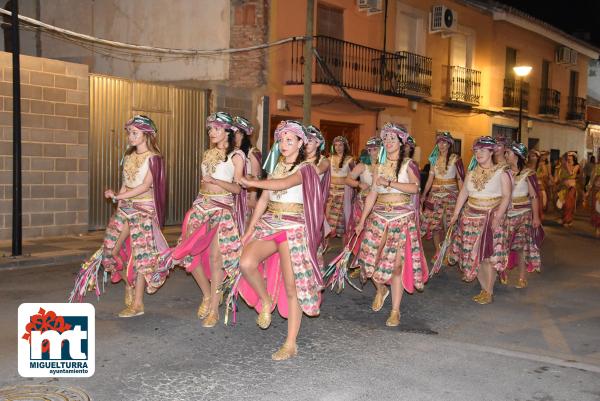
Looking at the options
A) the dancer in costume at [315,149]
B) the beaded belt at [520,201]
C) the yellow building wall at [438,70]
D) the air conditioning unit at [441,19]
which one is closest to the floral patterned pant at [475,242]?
the beaded belt at [520,201]

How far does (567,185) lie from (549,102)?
13.2 meters

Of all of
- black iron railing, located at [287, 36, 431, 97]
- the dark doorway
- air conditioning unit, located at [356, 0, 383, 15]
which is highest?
air conditioning unit, located at [356, 0, 383, 15]

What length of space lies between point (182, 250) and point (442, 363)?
2.46m

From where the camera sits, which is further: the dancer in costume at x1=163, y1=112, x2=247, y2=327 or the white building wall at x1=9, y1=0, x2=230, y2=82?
the white building wall at x1=9, y1=0, x2=230, y2=82

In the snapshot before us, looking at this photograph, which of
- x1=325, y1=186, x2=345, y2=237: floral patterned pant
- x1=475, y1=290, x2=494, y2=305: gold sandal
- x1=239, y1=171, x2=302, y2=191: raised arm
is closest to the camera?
x1=239, y1=171, x2=302, y2=191: raised arm

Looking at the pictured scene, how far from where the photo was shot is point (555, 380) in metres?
4.97

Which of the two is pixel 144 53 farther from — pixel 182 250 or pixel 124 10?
pixel 182 250

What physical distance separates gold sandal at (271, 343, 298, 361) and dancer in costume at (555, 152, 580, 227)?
12465 mm

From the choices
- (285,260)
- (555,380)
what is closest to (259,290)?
(285,260)

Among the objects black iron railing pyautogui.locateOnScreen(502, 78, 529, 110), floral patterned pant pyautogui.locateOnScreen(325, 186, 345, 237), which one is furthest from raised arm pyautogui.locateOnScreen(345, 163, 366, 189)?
black iron railing pyautogui.locateOnScreen(502, 78, 529, 110)

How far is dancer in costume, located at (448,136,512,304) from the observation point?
746 centimetres

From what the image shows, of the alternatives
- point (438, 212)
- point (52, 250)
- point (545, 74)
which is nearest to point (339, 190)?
point (438, 212)

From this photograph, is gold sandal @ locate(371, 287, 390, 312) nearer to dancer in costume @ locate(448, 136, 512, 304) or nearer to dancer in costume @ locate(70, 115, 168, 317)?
dancer in costume @ locate(448, 136, 512, 304)

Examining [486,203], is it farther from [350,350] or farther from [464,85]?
[464,85]
